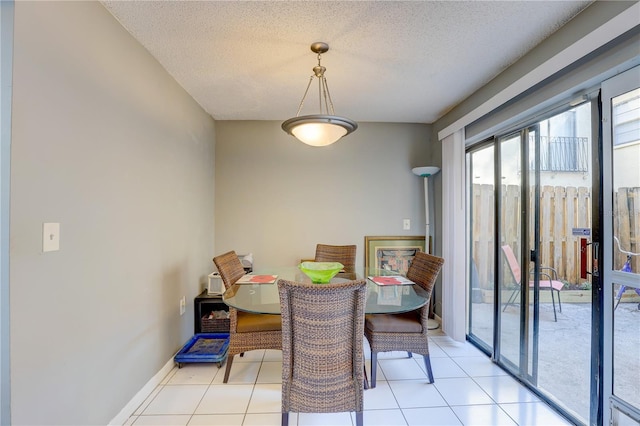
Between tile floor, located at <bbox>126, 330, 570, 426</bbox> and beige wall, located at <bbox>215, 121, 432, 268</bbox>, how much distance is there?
137 cm

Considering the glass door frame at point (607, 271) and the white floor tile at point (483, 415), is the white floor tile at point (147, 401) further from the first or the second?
the glass door frame at point (607, 271)

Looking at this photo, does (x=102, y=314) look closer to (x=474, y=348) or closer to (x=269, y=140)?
(x=269, y=140)

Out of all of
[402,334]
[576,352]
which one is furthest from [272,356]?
[576,352]

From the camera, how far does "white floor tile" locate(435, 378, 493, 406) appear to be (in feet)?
6.65

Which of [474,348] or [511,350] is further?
[474,348]

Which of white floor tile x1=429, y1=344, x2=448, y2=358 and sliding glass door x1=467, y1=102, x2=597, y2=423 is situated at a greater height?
sliding glass door x1=467, y1=102, x2=597, y2=423

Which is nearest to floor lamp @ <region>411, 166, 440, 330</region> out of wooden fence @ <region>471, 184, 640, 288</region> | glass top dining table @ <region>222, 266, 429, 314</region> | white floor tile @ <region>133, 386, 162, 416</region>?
wooden fence @ <region>471, 184, 640, 288</region>

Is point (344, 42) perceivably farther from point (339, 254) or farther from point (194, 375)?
point (194, 375)

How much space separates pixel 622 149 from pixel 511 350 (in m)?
1.70

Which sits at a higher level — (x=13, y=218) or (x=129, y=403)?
(x=13, y=218)

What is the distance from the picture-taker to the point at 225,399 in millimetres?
2035

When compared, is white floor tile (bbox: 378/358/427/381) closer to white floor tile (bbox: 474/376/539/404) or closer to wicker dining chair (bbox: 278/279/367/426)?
white floor tile (bbox: 474/376/539/404)

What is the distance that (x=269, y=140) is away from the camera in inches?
140

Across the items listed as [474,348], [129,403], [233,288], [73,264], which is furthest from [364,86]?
[129,403]
